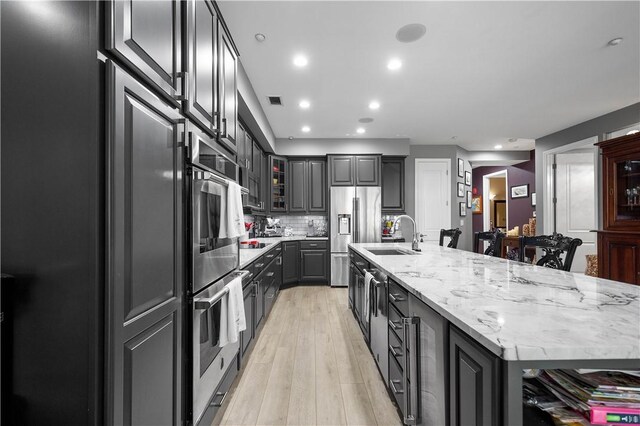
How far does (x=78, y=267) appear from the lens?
0.79m

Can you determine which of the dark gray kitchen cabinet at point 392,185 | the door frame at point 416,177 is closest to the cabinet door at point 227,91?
the dark gray kitchen cabinet at point 392,185

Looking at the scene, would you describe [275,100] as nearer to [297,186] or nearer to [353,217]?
[297,186]

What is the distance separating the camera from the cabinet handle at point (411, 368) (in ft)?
4.29

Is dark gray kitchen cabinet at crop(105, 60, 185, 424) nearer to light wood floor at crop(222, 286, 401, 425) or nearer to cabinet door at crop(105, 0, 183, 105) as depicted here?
cabinet door at crop(105, 0, 183, 105)

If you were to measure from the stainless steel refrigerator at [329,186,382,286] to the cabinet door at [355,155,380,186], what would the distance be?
0.17m

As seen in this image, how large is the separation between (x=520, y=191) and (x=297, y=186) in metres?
5.95

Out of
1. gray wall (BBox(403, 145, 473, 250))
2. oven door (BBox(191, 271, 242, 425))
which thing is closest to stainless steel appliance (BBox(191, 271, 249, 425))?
oven door (BBox(191, 271, 242, 425))

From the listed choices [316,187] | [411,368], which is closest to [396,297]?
Result: [411,368]

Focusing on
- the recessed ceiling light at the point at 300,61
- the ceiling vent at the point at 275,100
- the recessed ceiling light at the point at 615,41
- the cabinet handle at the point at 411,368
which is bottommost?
the cabinet handle at the point at 411,368

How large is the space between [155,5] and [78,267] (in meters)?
0.92

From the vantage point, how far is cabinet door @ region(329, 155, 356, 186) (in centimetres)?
559

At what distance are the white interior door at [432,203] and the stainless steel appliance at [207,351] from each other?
525 cm

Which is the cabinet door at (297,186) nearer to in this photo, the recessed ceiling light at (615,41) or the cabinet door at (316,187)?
the cabinet door at (316,187)

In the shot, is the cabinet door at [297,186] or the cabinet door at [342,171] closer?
the cabinet door at [342,171]
